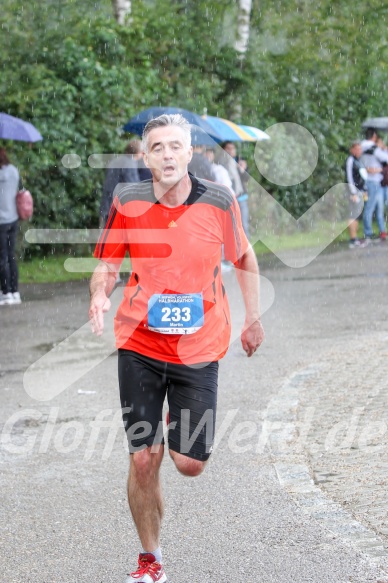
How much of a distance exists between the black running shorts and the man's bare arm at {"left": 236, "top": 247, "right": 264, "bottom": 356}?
301 millimetres

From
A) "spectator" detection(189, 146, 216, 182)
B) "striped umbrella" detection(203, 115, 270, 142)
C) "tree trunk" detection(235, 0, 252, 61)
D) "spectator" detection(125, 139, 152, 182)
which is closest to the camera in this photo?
"spectator" detection(125, 139, 152, 182)

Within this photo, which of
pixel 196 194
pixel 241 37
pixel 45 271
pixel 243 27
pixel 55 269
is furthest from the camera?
pixel 243 27

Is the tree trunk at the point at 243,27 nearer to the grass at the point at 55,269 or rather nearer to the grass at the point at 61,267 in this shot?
the grass at the point at 61,267

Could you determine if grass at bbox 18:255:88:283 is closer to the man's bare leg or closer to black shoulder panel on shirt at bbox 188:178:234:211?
black shoulder panel on shirt at bbox 188:178:234:211

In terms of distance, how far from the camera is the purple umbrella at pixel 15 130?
15.7 meters

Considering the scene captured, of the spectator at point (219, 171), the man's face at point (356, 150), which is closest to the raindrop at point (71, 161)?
the spectator at point (219, 171)

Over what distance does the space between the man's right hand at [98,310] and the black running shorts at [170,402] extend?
0.62ft

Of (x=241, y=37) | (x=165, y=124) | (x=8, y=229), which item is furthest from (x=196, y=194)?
(x=241, y=37)

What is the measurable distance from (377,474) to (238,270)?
5.97ft

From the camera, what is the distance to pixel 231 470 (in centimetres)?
691

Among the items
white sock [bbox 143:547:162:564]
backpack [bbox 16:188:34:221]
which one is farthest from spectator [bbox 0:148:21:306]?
white sock [bbox 143:547:162:564]

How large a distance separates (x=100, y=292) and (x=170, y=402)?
561 mm

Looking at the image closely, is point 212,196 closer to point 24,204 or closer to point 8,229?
point 24,204

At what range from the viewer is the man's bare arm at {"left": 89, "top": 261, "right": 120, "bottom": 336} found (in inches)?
197
